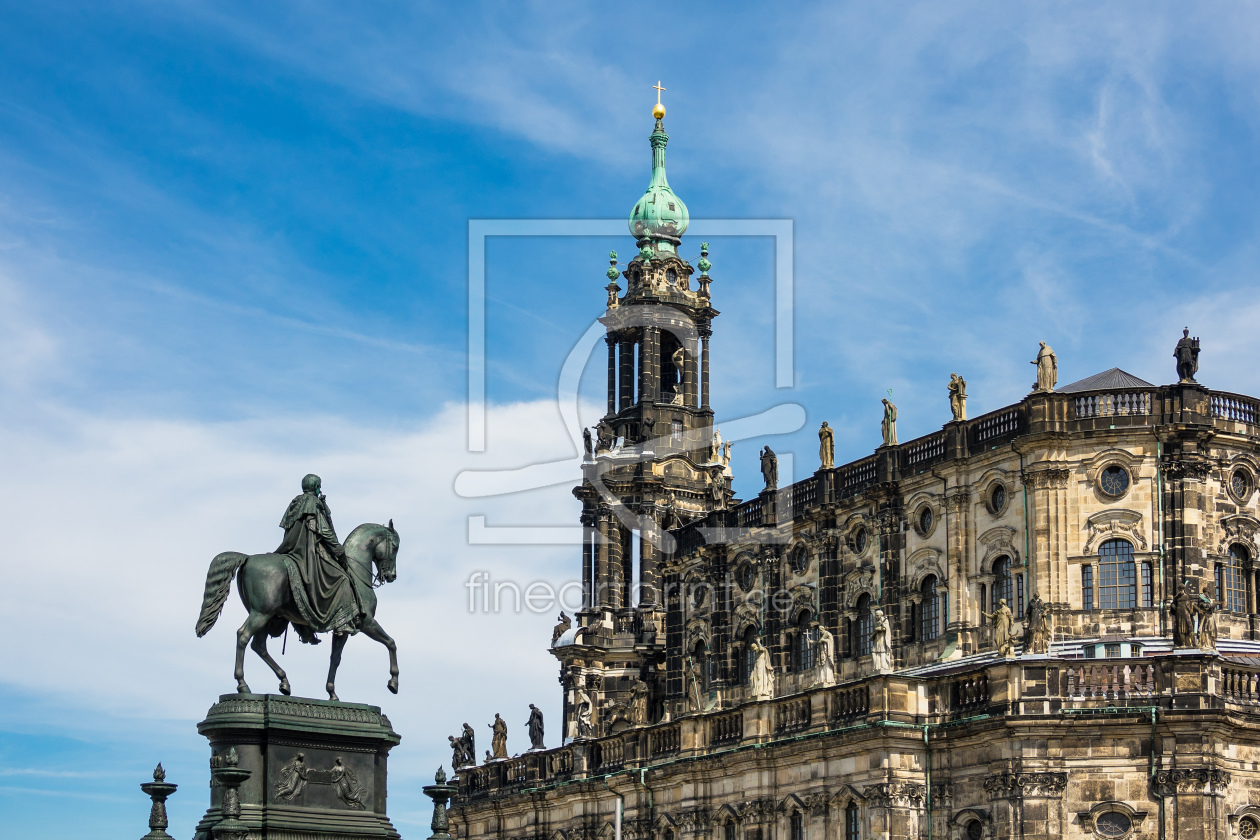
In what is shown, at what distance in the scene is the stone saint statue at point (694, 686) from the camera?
240 feet

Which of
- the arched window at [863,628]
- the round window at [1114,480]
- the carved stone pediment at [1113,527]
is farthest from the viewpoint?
the arched window at [863,628]

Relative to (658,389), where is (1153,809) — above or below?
below

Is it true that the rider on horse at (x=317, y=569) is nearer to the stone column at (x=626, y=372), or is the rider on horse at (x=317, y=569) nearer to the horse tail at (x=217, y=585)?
the horse tail at (x=217, y=585)

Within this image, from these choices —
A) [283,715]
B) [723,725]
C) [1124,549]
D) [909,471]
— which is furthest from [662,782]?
[283,715]

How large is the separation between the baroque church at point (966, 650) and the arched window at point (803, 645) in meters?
0.13

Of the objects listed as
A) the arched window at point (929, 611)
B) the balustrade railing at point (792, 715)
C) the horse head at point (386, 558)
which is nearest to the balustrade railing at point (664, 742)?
the balustrade railing at point (792, 715)

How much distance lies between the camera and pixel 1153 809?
55438mm

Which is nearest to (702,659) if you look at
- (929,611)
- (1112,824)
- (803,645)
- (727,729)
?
(803,645)

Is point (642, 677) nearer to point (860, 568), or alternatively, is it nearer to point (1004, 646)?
point (860, 568)

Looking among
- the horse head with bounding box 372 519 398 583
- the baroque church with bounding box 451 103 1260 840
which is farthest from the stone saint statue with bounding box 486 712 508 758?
the horse head with bounding box 372 519 398 583

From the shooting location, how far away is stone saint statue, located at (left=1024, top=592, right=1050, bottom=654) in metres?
58.7

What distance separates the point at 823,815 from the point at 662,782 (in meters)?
10.5

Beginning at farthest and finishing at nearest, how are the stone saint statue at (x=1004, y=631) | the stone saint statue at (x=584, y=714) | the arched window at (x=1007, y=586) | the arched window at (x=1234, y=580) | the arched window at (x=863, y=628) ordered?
the stone saint statue at (x=584, y=714)
the arched window at (x=863, y=628)
the arched window at (x=1007, y=586)
the arched window at (x=1234, y=580)
the stone saint statue at (x=1004, y=631)

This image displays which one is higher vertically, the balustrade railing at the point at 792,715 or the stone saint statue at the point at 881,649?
the stone saint statue at the point at 881,649
